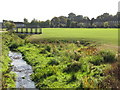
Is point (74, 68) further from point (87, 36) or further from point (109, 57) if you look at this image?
point (87, 36)

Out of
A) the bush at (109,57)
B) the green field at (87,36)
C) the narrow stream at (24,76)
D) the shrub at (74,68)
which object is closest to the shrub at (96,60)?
the bush at (109,57)

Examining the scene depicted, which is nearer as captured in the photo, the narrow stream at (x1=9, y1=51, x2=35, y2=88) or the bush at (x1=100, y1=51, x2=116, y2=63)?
the narrow stream at (x1=9, y1=51, x2=35, y2=88)

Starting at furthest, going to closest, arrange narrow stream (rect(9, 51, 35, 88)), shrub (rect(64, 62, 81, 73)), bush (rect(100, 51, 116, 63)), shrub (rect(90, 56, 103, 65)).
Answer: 1. bush (rect(100, 51, 116, 63))
2. shrub (rect(90, 56, 103, 65))
3. shrub (rect(64, 62, 81, 73))
4. narrow stream (rect(9, 51, 35, 88))

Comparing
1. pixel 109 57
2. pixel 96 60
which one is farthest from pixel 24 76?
pixel 109 57

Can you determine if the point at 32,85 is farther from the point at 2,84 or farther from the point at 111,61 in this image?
the point at 111,61

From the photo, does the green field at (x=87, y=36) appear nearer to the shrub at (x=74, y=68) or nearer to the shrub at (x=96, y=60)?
the shrub at (x=96, y=60)

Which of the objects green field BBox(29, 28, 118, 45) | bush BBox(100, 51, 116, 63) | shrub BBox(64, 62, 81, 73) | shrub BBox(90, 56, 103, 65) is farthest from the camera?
green field BBox(29, 28, 118, 45)

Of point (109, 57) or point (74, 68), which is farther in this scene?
point (109, 57)

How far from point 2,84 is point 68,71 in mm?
7464

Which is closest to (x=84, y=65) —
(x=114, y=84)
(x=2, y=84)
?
(x=114, y=84)

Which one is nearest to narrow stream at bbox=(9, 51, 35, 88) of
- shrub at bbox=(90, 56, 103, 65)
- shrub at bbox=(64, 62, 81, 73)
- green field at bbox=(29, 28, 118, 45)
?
shrub at bbox=(64, 62, 81, 73)

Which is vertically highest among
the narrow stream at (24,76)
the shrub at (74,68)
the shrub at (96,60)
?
the shrub at (96,60)

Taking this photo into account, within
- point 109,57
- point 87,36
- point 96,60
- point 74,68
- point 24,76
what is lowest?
point 24,76

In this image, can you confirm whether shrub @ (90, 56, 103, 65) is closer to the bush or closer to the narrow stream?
the bush
